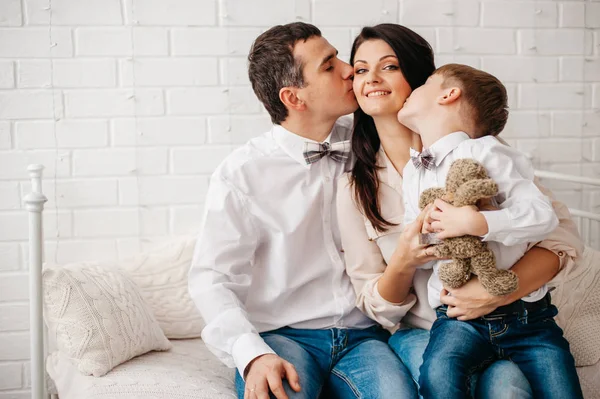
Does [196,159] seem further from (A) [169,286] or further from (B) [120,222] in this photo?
(A) [169,286]

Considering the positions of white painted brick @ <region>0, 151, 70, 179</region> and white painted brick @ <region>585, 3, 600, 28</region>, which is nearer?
white painted brick @ <region>0, 151, 70, 179</region>

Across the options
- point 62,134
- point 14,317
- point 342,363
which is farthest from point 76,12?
point 342,363

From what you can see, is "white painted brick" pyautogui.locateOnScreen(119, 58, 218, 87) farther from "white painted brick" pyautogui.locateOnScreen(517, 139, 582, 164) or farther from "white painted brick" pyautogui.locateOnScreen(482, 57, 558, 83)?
"white painted brick" pyautogui.locateOnScreen(517, 139, 582, 164)

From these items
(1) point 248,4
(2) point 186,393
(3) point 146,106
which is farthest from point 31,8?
(2) point 186,393

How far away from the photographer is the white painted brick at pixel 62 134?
2311mm

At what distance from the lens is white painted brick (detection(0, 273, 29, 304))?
7.72ft

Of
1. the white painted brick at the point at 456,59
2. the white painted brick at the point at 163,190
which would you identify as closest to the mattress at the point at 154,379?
the white painted brick at the point at 163,190

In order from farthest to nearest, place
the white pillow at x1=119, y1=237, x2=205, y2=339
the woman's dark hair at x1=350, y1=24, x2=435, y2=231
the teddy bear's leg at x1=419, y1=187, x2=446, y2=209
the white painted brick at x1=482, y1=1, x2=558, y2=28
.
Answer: the white painted brick at x1=482, y1=1, x2=558, y2=28 → the white pillow at x1=119, y1=237, x2=205, y2=339 → the woman's dark hair at x1=350, y1=24, x2=435, y2=231 → the teddy bear's leg at x1=419, y1=187, x2=446, y2=209

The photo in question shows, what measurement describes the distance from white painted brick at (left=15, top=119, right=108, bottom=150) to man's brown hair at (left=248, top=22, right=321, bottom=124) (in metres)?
0.67

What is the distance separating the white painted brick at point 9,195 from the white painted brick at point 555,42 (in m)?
1.87

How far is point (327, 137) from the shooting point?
78.4 inches

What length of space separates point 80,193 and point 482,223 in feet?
4.81

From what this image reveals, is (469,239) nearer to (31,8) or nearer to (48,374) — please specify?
(48,374)

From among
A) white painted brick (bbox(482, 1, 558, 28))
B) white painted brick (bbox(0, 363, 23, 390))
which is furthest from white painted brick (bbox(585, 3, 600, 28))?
white painted brick (bbox(0, 363, 23, 390))
